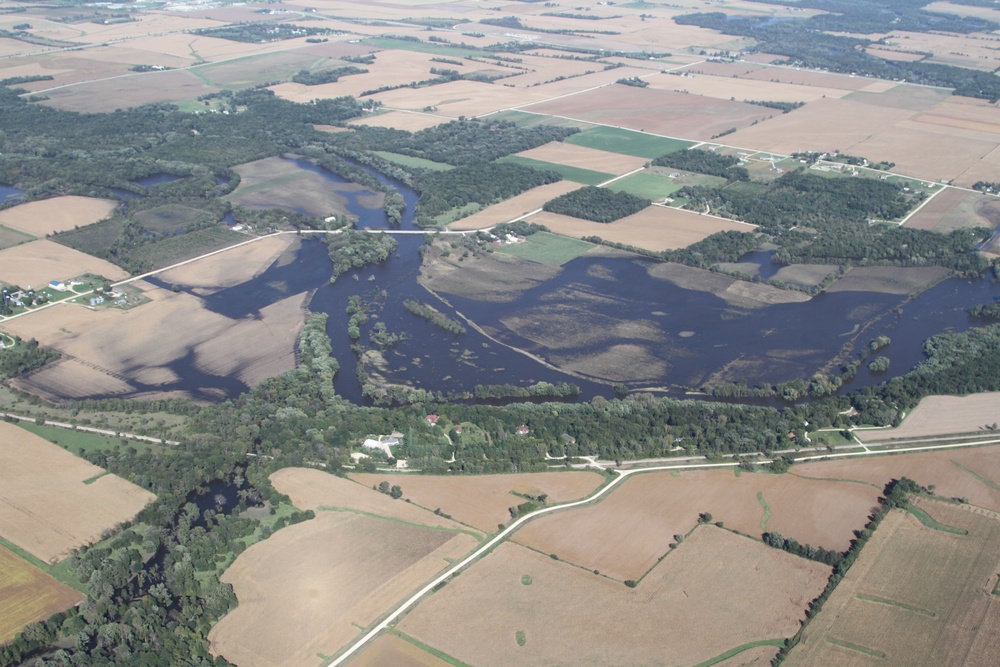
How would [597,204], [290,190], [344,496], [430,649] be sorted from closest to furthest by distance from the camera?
[430,649] < [344,496] < [597,204] < [290,190]

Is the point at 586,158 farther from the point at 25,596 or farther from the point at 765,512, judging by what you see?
the point at 25,596

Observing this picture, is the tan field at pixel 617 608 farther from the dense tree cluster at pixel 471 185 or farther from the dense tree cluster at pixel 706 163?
the dense tree cluster at pixel 706 163

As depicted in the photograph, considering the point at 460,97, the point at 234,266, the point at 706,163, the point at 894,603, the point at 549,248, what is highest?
the point at 460,97

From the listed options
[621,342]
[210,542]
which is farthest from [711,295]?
[210,542]

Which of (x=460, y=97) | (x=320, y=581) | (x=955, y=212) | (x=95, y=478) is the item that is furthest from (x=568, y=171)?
(x=320, y=581)

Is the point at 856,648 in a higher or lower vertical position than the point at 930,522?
lower
